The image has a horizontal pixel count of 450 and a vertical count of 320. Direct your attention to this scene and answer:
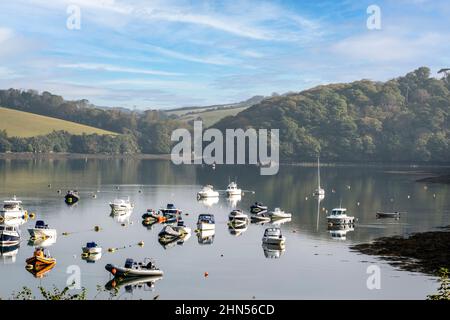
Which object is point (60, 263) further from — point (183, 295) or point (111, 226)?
point (111, 226)

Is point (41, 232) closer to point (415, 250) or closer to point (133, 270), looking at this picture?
point (133, 270)

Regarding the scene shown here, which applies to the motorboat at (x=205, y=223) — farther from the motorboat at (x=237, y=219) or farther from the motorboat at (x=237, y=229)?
the motorboat at (x=237, y=219)

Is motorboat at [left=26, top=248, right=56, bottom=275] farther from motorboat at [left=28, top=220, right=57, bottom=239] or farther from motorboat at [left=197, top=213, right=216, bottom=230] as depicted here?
motorboat at [left=197, top=213, right=216, bottom=230]

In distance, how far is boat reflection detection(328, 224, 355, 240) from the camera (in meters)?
103

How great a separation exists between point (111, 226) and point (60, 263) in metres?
34.8

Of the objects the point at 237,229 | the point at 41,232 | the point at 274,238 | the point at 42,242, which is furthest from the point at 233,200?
the point at 42,242

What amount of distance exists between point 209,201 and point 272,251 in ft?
237

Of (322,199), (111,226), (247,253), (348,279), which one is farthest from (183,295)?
(322,199)

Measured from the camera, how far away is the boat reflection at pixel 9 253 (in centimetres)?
7873

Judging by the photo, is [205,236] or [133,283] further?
[205,236]

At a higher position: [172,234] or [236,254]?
[172,234]

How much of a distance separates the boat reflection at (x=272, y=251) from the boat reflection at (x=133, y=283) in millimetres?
19897

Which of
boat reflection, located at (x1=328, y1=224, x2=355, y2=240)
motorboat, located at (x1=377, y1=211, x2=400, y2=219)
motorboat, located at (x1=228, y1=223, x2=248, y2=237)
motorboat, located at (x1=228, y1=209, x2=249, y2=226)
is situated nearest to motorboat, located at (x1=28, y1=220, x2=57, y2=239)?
motorboat, located at (x1=228, y1=223, x2=248, y2=237)

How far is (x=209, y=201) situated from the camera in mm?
160875
